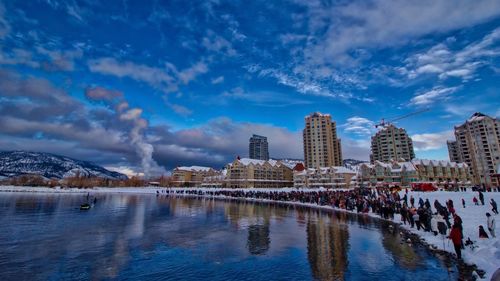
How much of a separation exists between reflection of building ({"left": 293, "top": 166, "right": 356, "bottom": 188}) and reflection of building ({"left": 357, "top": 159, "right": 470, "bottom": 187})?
584 centimetres

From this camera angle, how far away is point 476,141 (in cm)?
14650

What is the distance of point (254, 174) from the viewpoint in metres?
135

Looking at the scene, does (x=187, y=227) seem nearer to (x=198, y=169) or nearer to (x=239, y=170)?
(x=239, y=170)

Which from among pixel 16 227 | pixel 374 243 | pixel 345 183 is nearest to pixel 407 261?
pixel 374 243

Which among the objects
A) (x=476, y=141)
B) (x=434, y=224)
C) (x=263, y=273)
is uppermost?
(x=476, y=141)

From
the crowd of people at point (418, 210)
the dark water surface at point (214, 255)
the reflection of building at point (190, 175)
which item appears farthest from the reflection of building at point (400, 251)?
the reflection of building at point (190, 175)

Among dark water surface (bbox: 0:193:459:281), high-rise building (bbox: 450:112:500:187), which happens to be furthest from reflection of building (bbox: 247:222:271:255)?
high-rise building (bbox: 450:112:500:187)

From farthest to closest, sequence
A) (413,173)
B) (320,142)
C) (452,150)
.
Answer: (452,150) → (320,142) → (413,173)

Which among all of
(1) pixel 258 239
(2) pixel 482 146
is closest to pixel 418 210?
(1) pixel 258 239

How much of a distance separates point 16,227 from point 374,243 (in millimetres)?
33333

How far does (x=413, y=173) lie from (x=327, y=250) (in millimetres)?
97696

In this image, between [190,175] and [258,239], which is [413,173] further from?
[190,175]

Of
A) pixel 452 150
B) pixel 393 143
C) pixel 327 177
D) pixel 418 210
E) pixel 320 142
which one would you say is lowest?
pixel 418 210

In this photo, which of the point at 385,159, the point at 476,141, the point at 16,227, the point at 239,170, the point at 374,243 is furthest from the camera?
the point at 385,159
